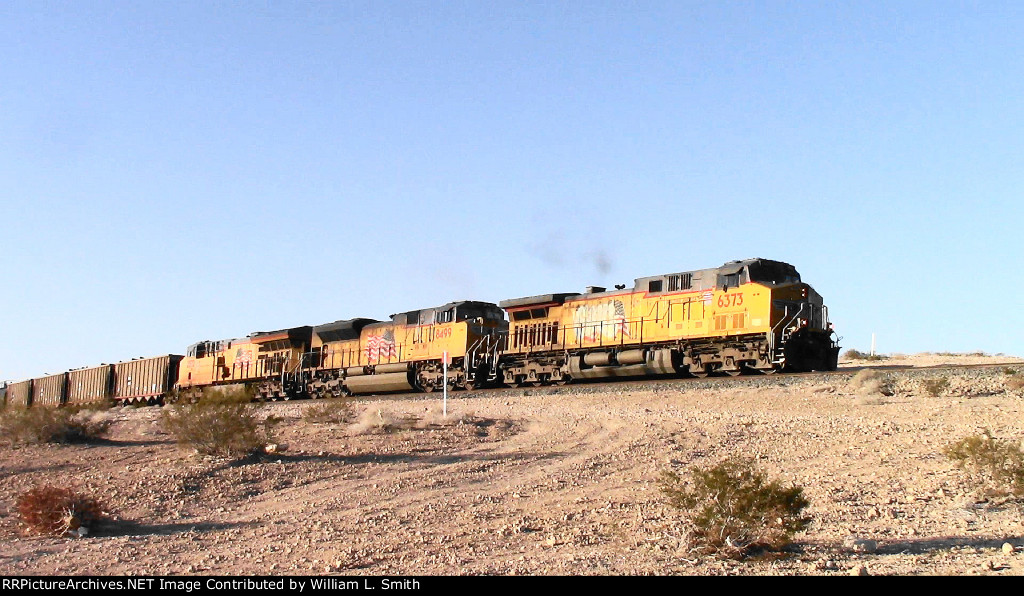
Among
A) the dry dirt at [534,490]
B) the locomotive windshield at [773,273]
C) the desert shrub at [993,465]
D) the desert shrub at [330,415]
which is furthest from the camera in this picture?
the locomotive windshield at [773,273]

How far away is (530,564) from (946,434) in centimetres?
982

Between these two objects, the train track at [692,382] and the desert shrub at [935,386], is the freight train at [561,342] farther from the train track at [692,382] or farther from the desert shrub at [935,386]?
the desert shrub at [935,386]

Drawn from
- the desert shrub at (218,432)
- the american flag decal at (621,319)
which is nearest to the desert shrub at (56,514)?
the desert shrub at (218,432)

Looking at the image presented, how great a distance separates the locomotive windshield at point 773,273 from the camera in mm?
23062

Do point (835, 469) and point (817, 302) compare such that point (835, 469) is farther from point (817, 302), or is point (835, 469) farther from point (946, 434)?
point (817, 302)

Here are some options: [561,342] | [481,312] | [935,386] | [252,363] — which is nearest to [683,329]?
[561,342]

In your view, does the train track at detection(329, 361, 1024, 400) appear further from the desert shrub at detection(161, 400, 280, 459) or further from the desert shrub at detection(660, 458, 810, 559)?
the desert shrub at detection(660, 458, 810, 559)

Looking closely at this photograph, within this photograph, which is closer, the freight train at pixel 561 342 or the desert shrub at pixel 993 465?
the desert shrub at pixel 993 465

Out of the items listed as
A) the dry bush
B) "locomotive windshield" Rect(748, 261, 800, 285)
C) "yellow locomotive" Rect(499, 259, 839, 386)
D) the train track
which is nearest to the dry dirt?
the dry bush

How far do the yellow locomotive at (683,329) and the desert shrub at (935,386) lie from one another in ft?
12.4

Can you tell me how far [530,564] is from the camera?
24.5 ft

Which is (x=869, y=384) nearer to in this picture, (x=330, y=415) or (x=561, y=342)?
(x=561, y=342)
